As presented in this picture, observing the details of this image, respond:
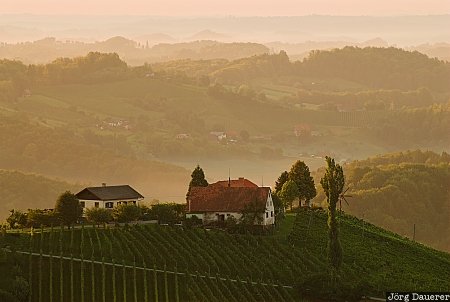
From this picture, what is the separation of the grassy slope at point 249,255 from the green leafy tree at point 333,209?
128cm

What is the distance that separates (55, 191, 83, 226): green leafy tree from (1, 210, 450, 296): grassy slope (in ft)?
12.9

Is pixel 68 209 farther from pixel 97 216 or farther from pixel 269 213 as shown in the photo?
pixel 269 213

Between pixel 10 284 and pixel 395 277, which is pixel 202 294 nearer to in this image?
pixel 10 284

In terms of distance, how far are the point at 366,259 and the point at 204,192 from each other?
61.7ft

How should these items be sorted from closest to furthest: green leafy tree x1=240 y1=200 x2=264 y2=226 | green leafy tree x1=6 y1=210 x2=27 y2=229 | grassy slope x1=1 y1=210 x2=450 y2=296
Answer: grassy slope x1=1 y1=210 x2=450 y2=296 < green leafy tree x1=6 y1=210 x2=27 y2=229 < green leafy tree x1=240 y1=200 x2=264 y2=226

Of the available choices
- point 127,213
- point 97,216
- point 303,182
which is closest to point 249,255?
point 127,213

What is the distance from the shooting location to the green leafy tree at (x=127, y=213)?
3839 inches

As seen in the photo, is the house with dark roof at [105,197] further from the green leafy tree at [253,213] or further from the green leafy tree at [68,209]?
the green leafy tree at [253,213]

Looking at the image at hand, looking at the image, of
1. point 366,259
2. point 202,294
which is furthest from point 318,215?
point 202,294

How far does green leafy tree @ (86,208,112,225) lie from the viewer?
95.4 metres

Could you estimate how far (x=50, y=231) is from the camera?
89.8 metres

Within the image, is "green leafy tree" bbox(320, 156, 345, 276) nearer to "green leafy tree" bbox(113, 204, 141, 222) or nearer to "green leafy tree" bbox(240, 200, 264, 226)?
"green leafy tree" bbox(240, 200, 264, 226)

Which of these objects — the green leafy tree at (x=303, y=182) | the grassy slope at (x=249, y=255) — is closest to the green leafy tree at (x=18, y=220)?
the grassy slope at (x=249, y=255)

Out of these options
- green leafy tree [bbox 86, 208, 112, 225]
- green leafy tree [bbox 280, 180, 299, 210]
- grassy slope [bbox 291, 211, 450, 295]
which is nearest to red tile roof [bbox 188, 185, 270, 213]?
grassy slope [bbox 291, 211, 450, 295]
